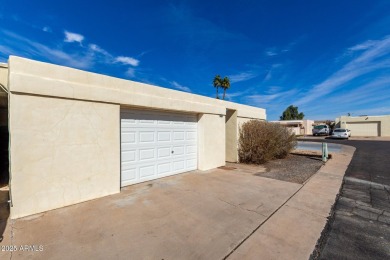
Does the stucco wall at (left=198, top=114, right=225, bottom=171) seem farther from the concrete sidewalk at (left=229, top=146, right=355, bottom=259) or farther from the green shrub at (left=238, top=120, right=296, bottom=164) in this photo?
the concrete sidewalk at (left=229, top=146, right=355, bottom=259)

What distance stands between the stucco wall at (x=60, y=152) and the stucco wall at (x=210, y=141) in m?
3.70

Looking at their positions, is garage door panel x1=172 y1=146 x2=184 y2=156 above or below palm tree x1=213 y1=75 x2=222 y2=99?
below

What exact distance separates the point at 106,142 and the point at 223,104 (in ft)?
18.6

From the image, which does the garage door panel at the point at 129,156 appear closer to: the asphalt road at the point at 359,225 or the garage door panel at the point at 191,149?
the garage door panel at the point at 191,149

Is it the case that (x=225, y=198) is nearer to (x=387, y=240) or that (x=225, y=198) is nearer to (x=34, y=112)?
(x=387, y=240)

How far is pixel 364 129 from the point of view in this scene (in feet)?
109

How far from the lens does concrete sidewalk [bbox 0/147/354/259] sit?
2859 mm

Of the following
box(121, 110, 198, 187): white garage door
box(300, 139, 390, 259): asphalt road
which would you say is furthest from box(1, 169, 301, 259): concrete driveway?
box(300, 139, 390, 259): asphalt road

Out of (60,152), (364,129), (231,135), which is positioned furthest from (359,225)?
(364,129)

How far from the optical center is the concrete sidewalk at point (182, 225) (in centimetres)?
286

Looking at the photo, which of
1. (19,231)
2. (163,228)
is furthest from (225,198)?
(19,231)

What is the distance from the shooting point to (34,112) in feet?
13.2

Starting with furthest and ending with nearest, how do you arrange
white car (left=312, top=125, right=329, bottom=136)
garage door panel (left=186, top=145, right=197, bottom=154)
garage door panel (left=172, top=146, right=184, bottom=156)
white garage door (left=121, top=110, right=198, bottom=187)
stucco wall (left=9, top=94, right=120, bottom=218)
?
1. white car (left=312, top=125, right=329, bottom=136)
2. garage door panel (left=186, top=145, right=197, bottom=154)
3. garage door panel (left=172, top=146, right=184, bottom=156)
4. white garage door (left=121, top=110, right=198, bottom=187)
5. stucco wall (left=9, top=94, right=120, bottom=218)

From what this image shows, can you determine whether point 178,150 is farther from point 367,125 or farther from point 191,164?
point 367,125
